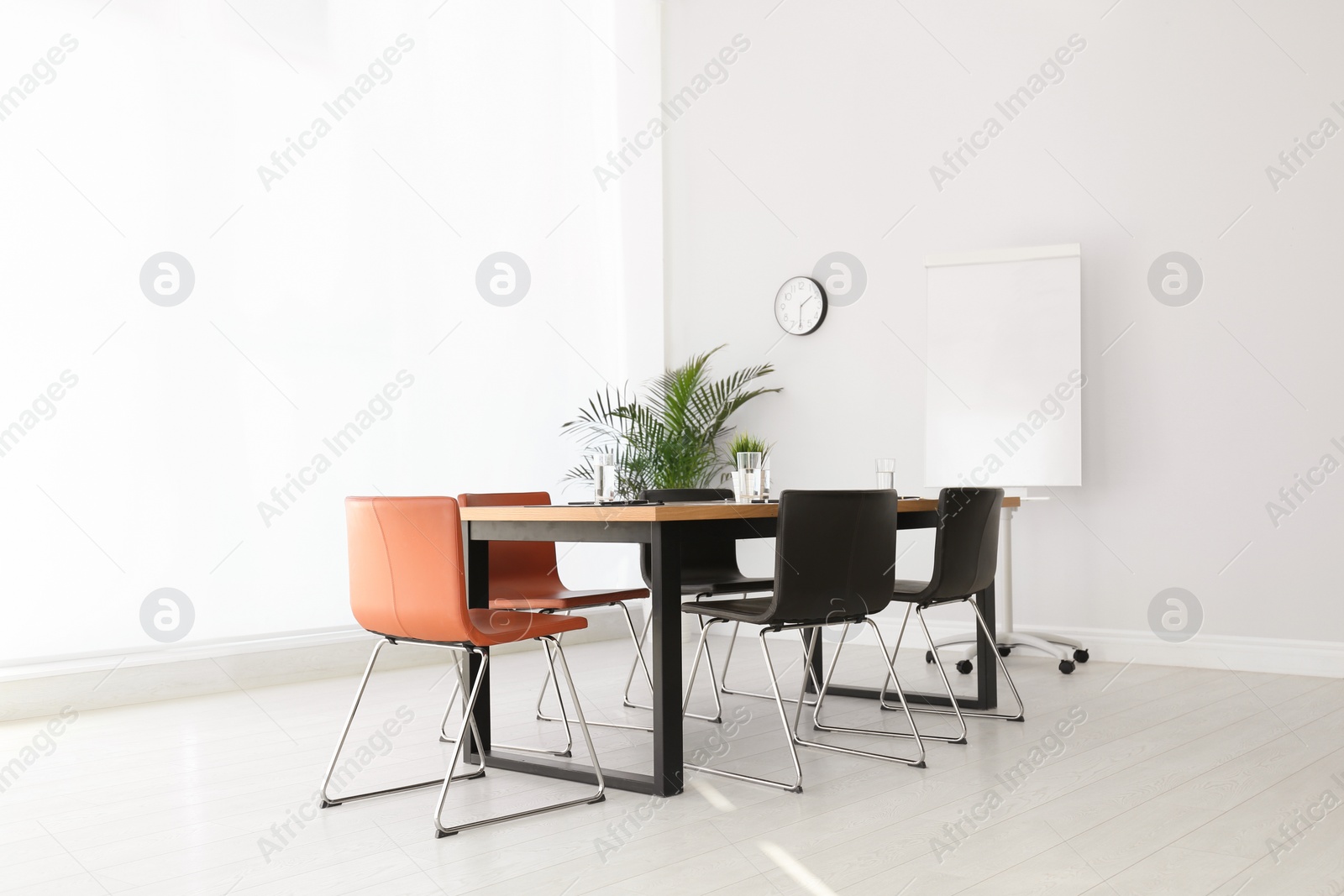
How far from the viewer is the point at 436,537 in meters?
2.87

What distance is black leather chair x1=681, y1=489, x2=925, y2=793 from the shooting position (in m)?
3.16

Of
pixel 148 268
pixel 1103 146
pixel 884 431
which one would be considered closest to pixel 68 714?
pixel 148 268

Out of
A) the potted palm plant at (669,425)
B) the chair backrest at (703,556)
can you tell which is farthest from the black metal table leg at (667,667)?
the potted palm plant at (669,425)

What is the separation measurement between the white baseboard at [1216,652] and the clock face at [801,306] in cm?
198

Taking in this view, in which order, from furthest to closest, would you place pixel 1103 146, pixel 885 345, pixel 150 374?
pixel 885 345, pixel 1103 146, pixel 150 374

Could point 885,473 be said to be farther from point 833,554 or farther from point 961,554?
point 833,554

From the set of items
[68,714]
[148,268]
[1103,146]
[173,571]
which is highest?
[1103,146]

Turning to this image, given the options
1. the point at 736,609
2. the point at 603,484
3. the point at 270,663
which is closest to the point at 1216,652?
the point at 736,609

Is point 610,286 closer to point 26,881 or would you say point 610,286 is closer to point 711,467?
point 711,467

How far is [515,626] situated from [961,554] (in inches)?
66.2

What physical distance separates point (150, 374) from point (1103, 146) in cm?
463

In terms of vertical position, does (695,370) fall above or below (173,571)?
above

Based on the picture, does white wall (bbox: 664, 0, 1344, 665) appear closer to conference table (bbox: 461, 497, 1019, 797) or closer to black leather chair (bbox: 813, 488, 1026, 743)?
black leather chair (bbox: 813, 488, 1026, 743)

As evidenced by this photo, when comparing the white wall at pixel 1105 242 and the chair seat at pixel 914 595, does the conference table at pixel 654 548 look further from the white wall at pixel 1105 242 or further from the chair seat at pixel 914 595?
the white wall at pixel 1105 242
